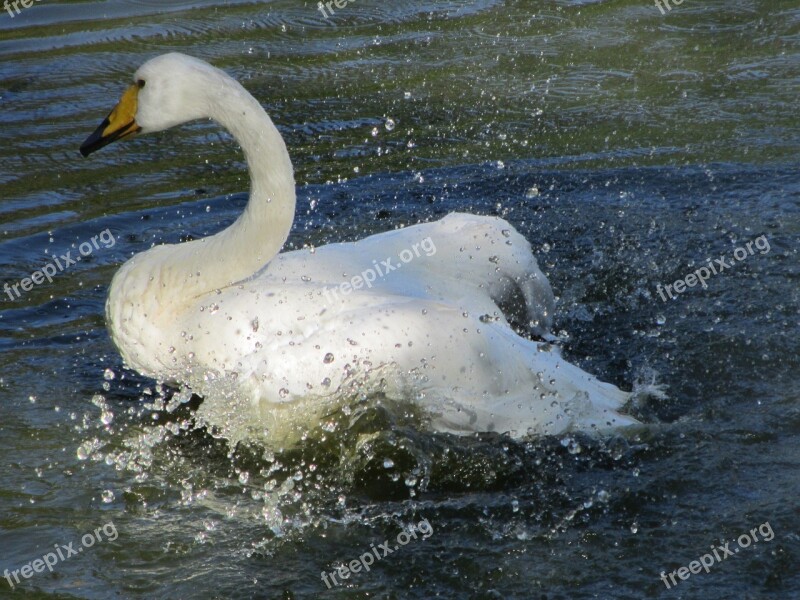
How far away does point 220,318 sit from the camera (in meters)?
4.64

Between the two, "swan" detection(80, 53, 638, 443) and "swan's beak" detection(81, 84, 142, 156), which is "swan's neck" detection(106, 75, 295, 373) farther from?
"swan's beak" detection(81, 84, 142, 156)

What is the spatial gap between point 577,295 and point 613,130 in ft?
8.83

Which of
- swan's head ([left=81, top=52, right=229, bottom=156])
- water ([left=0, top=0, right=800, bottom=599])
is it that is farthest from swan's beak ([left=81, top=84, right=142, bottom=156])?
water ([left=0, top=0, right=800, bottom=599])

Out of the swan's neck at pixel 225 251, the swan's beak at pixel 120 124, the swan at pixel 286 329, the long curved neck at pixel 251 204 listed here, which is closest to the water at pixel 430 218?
the swan at pixel 286 329

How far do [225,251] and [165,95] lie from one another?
26.8 inches

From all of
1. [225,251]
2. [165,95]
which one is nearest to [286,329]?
[225,251]

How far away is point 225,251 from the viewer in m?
4.83

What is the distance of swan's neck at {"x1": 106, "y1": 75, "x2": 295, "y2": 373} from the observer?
187 inches

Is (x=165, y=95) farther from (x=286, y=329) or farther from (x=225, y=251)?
(x=286, y=329)

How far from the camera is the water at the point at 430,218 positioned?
4207 mm

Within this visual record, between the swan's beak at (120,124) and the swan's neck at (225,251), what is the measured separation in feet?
1.12

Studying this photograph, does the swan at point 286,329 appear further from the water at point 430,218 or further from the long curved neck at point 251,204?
the water at point 430,218

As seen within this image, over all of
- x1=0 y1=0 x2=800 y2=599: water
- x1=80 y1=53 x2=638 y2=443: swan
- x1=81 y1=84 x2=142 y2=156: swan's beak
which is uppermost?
x1=81 y1=84 x2=142 y2=156: swan's beak

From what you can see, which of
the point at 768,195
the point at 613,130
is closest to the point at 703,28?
the point at 613,130
